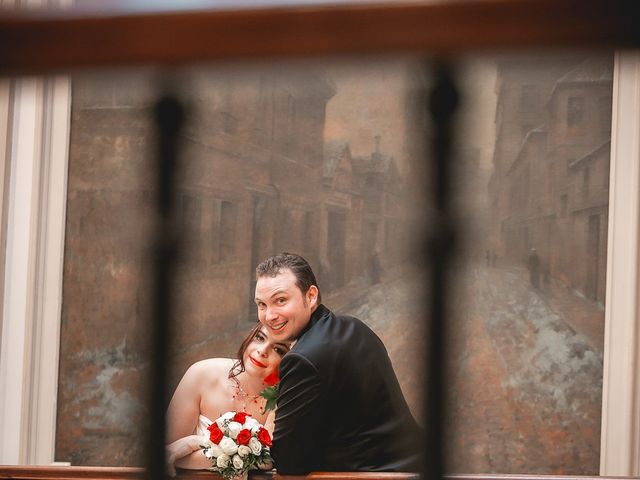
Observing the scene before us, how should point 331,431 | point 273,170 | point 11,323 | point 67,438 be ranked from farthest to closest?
point 273,170 < point 67,438 < point 11,323 < point 331,431

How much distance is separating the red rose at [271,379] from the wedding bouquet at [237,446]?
0.48 metres

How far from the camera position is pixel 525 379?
555 cm

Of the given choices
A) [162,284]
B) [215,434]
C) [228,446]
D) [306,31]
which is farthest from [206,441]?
[306,31]

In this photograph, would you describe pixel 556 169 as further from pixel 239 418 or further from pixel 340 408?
pixel 239 418

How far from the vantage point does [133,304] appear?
5.90 m

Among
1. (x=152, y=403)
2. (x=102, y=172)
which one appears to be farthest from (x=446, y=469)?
(x=102, y=172)

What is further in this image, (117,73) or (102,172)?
(102,172)

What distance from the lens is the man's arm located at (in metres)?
2.72

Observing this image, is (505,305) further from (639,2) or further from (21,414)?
(639,2)

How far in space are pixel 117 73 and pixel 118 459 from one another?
5777mm

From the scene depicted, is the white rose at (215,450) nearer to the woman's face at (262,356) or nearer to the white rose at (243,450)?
the white rose at (243,450)

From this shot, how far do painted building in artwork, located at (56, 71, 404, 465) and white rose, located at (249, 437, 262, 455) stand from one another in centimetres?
312

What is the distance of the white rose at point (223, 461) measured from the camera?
8.63ft

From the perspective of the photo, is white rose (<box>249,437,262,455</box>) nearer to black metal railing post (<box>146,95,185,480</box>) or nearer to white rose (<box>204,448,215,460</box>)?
white rose (<box>204,448,215,460</box>)
